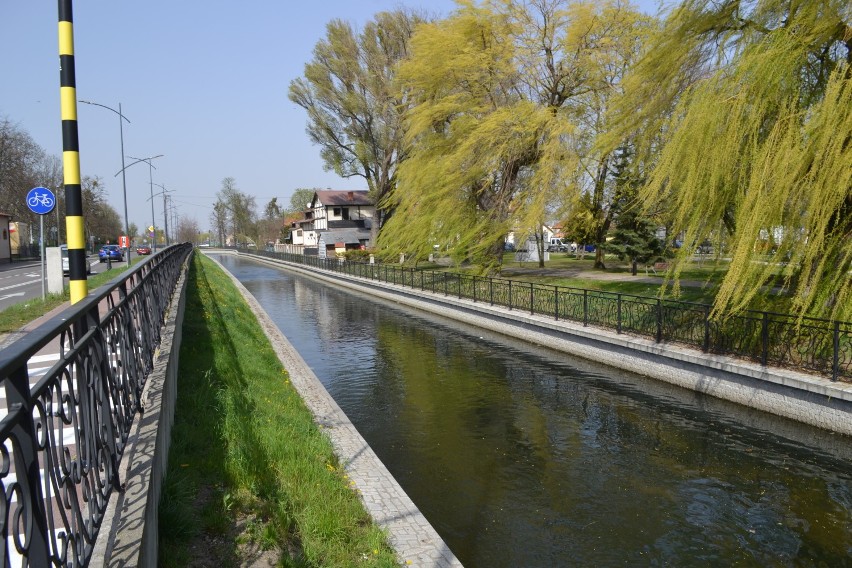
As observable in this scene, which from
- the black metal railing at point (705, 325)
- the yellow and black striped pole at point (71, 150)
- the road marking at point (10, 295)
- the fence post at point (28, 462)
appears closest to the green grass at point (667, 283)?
the black metal railing at point (705, 325)

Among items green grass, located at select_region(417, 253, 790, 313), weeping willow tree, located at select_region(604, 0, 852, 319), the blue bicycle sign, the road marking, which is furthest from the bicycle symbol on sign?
green grass, located at select_region(417, 253, 790, 313)

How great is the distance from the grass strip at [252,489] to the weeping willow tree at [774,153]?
27.8ft

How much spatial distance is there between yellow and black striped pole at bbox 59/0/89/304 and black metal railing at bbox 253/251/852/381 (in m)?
10.8

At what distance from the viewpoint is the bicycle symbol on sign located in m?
15.6

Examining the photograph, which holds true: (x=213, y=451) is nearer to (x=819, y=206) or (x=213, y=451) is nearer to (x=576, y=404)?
(x=576, y=404)

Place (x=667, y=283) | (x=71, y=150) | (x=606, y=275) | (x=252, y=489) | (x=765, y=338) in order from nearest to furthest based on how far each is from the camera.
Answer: (x=71, y=150) < (x=252, y=489) < (x=765, y=338) < (x=667, y=283) < (x=606, y=275)

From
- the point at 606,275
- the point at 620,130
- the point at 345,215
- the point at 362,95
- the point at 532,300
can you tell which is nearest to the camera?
the point at 620,130

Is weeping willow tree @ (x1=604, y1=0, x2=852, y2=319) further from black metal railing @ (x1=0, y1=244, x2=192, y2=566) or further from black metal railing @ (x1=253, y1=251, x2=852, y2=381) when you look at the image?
black metal railing @ (x1=0, y1=244, x2=192, y2=566)

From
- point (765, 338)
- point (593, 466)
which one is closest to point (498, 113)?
point (765, 338)

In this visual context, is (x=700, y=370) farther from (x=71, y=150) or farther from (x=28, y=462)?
(x=28, y=462)

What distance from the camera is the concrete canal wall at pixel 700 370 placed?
9.99 meters

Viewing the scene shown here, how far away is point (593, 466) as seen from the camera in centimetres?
889

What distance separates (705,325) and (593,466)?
18.4 ft

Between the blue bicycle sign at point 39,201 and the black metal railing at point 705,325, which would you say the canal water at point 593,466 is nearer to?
the black metal railing at point 705,325
